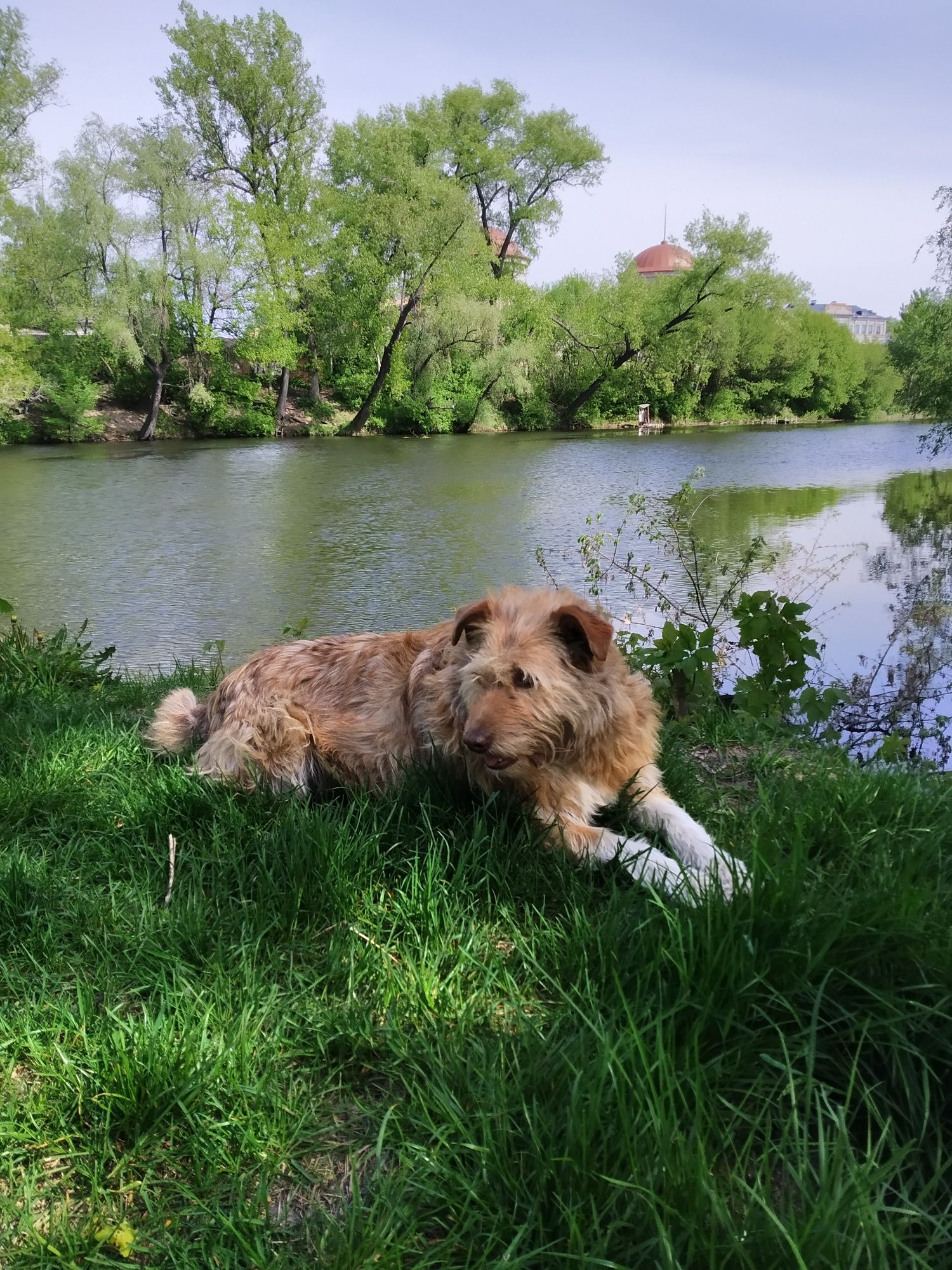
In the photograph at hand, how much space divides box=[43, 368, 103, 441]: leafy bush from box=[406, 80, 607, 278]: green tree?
2269 centimetres

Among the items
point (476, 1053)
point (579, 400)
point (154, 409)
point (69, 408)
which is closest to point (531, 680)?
point (476, 1053)

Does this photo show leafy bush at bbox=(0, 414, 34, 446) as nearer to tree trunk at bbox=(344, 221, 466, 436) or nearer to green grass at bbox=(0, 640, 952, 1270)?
tree trunk at bbox=(344, 221, 466, 436)

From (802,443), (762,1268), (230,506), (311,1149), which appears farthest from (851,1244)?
(802,443)

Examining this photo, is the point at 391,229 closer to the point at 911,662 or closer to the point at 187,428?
the point at 187,428

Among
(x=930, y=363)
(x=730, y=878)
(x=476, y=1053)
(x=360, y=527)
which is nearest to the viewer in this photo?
(x=476, y=1053)

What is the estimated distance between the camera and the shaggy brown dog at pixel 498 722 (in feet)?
8.88

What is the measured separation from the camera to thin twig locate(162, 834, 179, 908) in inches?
103

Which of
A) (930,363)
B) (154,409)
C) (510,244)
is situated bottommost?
(154,409)

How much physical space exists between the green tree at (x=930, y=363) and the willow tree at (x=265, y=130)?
91.9 feet

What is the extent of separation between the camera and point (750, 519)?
15.0 m

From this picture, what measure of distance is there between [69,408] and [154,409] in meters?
3.92

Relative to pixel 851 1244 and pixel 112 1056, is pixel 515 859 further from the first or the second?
pixel 851 1244

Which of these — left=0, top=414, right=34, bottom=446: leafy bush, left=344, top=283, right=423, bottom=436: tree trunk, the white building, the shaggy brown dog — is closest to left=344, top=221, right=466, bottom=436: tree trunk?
left=344, top=283, right=423, bottom=436: tree trunk

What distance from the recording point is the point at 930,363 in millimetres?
19750
